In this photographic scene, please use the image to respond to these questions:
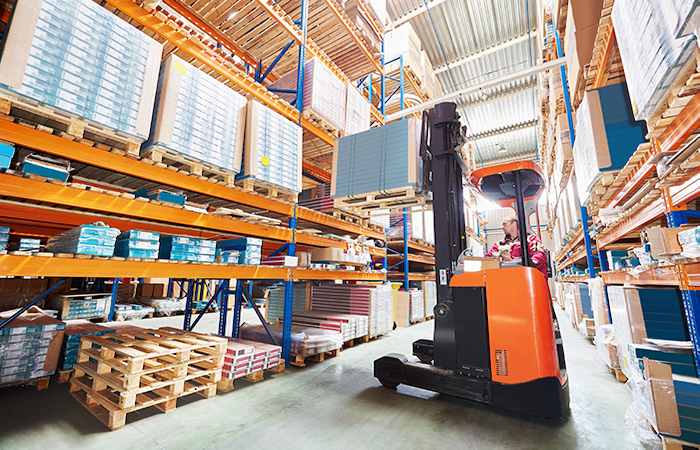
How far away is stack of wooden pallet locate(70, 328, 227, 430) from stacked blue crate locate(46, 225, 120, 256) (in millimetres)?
920

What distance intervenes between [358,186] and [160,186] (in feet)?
8.56

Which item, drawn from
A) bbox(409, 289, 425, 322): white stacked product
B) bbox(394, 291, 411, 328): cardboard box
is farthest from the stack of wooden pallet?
bbox(409, 289, 425, 322): white stacked product

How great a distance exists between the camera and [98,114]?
7.84 ft

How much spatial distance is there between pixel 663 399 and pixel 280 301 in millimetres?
5719

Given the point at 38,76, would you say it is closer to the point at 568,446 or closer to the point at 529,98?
the point at 568,446

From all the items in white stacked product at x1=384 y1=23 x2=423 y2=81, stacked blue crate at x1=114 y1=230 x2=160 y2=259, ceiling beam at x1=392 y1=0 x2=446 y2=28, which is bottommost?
stacked blue crate at x1=114 y1=230 x2=160 y2=259

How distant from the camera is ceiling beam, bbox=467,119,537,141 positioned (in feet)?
51.8

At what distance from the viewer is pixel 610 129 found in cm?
330

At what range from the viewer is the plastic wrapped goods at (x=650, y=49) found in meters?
1.60

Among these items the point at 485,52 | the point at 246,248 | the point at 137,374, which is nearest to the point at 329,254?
the point at 246,248

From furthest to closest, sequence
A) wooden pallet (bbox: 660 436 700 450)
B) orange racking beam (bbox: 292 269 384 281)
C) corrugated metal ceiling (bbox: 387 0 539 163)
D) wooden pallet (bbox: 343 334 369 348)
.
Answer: corrugated metal ceiling (bbox: 387 0 539 163) < wooden pallet (bbox: 343 334 369 348) < orange racking beam (bbox: 292 269 384 281) < wooden pallet (bbox: 660 436 700 450)

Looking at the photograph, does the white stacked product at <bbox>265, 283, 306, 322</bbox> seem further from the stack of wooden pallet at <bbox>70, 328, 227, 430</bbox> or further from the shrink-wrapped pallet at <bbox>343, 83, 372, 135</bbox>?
the shrink-wrapped pallet at <bbox>343, 83, 372, 135</bbox>

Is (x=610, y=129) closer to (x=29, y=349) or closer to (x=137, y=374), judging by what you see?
(x=137, y=374)

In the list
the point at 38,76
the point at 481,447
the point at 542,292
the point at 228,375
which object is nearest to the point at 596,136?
the point at 542,292
